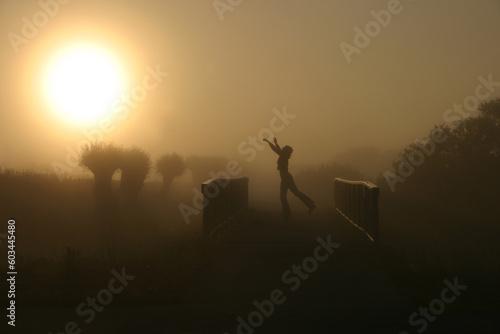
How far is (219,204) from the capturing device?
16188 mm

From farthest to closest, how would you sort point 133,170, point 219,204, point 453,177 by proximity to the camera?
point 133,170
point 453,177
point 219,204

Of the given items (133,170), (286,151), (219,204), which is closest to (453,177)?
(133,170)

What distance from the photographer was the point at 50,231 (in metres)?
25.8

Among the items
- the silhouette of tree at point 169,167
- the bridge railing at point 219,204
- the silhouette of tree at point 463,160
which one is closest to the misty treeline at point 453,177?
the silhouette of tree at point 463,160

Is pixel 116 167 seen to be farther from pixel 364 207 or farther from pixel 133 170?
pixel 364 207

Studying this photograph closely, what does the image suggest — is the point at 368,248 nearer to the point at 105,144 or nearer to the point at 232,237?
the point at 232,237

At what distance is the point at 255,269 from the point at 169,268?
51.5 inches

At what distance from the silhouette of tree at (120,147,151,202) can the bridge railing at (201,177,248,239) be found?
897 inches

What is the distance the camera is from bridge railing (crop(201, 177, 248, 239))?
46.4ft

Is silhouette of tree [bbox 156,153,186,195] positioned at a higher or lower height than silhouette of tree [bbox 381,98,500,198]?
higher

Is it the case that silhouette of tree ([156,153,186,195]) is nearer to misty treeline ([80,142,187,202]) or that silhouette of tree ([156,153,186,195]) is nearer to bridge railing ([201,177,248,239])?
misty treeline ([80,142,187,202])

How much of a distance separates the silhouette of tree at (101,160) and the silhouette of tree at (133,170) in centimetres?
104

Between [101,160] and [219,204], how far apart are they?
26.6m

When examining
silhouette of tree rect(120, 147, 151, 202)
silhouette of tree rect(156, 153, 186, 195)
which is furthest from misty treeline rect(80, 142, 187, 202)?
silhouette of tree rect(156, 153, 186, 195)
